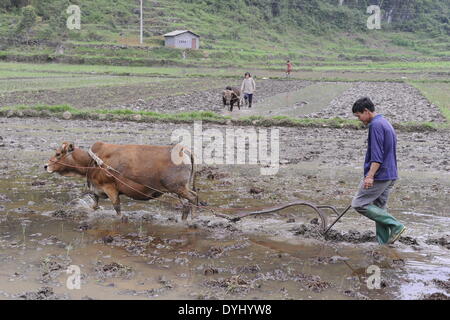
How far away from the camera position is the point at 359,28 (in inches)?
3632

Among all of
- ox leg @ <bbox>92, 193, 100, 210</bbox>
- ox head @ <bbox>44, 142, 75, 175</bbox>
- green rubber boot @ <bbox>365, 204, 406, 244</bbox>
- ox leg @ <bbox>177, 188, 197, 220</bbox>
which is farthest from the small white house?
green rubber boot @ <bbox>365, 204, 406, 244</bbox>

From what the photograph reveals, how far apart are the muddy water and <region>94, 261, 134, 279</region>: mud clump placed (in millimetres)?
13

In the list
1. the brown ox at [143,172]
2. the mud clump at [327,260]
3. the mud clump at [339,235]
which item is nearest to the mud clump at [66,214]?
the brown ox at [143,172]

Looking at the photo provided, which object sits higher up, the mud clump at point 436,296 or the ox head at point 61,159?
the ox head at point 61,159

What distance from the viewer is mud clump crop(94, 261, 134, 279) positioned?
5891mm

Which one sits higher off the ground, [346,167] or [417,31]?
[417,31]

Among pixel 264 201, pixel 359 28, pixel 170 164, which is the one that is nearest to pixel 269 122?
pixel 264 201

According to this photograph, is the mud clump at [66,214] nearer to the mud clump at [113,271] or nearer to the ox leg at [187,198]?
the ox leg at [187,198]

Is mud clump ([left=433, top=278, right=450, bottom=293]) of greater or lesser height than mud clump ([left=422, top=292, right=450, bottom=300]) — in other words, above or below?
below

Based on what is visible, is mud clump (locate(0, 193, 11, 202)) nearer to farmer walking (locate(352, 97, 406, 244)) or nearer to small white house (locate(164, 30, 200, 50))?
farmer walking (locate(352, 97, 406, 244))

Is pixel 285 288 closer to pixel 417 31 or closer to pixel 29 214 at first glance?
pixel 29 214

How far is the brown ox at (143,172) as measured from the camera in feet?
26.2

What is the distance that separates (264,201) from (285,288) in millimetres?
3579

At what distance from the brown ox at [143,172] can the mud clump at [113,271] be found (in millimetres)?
1953
